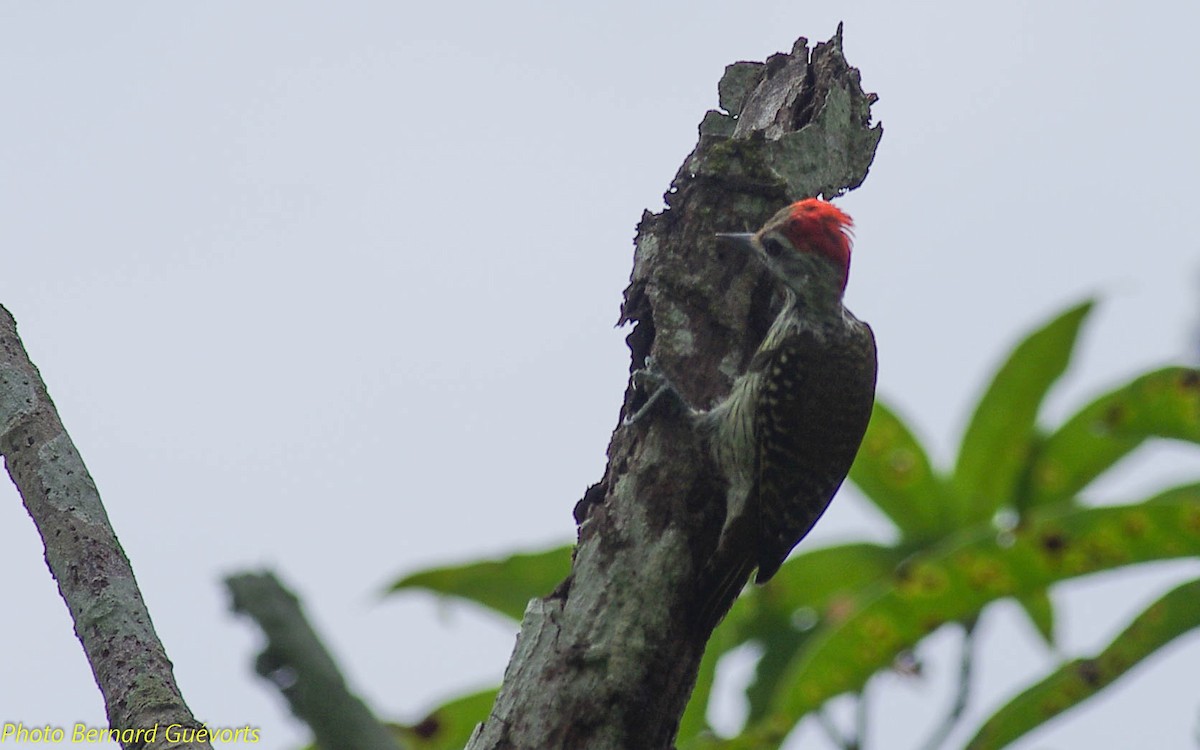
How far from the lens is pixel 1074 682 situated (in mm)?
6215

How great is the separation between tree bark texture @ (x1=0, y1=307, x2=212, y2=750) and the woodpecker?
1.63 meters

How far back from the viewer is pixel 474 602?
21.0 feet

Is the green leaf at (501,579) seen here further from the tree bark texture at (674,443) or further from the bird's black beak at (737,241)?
the bird's black beak at (737,241)

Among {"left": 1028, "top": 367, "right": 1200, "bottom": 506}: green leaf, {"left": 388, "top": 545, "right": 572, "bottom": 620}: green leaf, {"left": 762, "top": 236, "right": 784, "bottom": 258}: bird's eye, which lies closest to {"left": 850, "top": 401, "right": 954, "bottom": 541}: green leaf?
{"left": 1028, "top": 367, "right": 1200, "bottom": 506}: green leaf

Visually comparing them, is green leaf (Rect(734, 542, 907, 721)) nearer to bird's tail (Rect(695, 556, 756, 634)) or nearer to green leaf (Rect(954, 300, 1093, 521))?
green leaf (Rect(954, 300, 1093, 521))

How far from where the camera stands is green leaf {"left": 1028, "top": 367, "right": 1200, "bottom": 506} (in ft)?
20.8

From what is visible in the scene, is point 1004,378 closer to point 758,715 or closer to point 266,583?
point 758,715

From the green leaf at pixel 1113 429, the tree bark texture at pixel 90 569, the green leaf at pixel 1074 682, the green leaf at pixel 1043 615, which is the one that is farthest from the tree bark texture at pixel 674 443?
the green leaf at pixel 1043 615

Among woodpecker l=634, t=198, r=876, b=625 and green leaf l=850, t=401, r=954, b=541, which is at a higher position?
green leaf l=850, t=401, r=954, b=541

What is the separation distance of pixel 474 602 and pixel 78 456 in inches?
127

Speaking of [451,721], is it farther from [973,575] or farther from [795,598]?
[973,575]

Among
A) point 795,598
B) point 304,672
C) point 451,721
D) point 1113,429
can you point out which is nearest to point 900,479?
point 795,598

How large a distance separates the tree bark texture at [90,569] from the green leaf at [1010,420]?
4895mm

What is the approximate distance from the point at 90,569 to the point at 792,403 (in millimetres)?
2389
